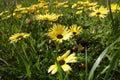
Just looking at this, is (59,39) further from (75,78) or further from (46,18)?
(46,18)

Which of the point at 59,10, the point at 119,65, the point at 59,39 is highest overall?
the point at 59,39

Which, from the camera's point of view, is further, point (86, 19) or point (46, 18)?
point (86, 19)

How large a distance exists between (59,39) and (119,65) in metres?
0.38

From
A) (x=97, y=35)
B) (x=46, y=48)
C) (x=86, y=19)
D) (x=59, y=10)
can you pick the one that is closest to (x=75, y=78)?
(x=46, y=48)

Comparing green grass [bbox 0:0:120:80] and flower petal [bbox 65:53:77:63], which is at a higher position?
flower petal [bbox 65:53:77:63]

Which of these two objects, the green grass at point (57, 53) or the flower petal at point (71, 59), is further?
the green grass at point (57, 53)

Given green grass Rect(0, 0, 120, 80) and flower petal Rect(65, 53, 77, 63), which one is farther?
green grass Rect(0, 0, 120, 80)

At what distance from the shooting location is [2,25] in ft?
10.9

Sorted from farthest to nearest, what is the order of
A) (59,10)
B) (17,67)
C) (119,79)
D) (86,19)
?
(59,10)
(86,19)
(17,67)
(119,79)

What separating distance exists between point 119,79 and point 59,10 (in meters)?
2.50

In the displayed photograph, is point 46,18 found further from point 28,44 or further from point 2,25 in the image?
point 2,25

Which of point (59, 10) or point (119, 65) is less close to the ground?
point (119, 65)

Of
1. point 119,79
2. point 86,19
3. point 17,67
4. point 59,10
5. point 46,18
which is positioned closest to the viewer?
point 119,79

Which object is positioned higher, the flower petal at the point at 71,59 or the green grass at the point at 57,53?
the flower petal at the point at 71,59
